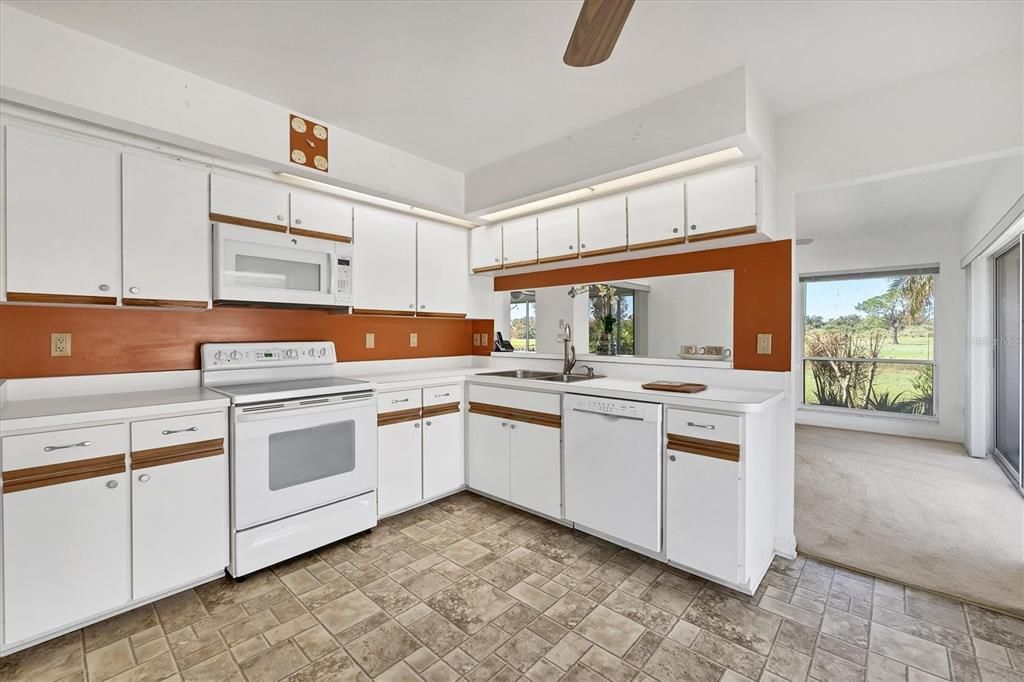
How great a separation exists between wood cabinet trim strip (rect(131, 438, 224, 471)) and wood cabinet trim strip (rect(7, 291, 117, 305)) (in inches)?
30.8

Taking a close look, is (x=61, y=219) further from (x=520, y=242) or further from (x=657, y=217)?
(x=657, y=217)

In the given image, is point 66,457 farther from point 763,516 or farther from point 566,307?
point 763,516

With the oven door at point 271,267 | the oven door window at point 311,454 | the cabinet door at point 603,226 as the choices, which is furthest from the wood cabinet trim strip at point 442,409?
the cabinet door at point 603,226

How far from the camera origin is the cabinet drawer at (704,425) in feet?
7.20

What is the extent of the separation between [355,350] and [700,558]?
274 centimetres

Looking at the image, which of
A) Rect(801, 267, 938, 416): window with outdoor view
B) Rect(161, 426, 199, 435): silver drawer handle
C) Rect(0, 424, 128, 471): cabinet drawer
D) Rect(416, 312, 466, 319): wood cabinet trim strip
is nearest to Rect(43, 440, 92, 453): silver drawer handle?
Rect(0, 424, 128, 471): cabinet drawer

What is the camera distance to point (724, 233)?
2551 mm

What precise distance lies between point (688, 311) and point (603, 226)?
0.84 metres

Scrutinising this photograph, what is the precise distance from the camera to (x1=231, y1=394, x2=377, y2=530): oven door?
7.70 ft

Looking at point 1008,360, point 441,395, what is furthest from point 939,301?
point 441,395

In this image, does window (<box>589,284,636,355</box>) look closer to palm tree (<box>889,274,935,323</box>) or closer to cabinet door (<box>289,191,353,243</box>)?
cabinet door (<box>289,191,353,243</box>)

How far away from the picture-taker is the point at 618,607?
7.09 feet

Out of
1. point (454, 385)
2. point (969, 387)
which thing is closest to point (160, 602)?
point (454, 385)

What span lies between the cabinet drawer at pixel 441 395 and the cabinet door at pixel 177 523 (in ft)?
4.38
